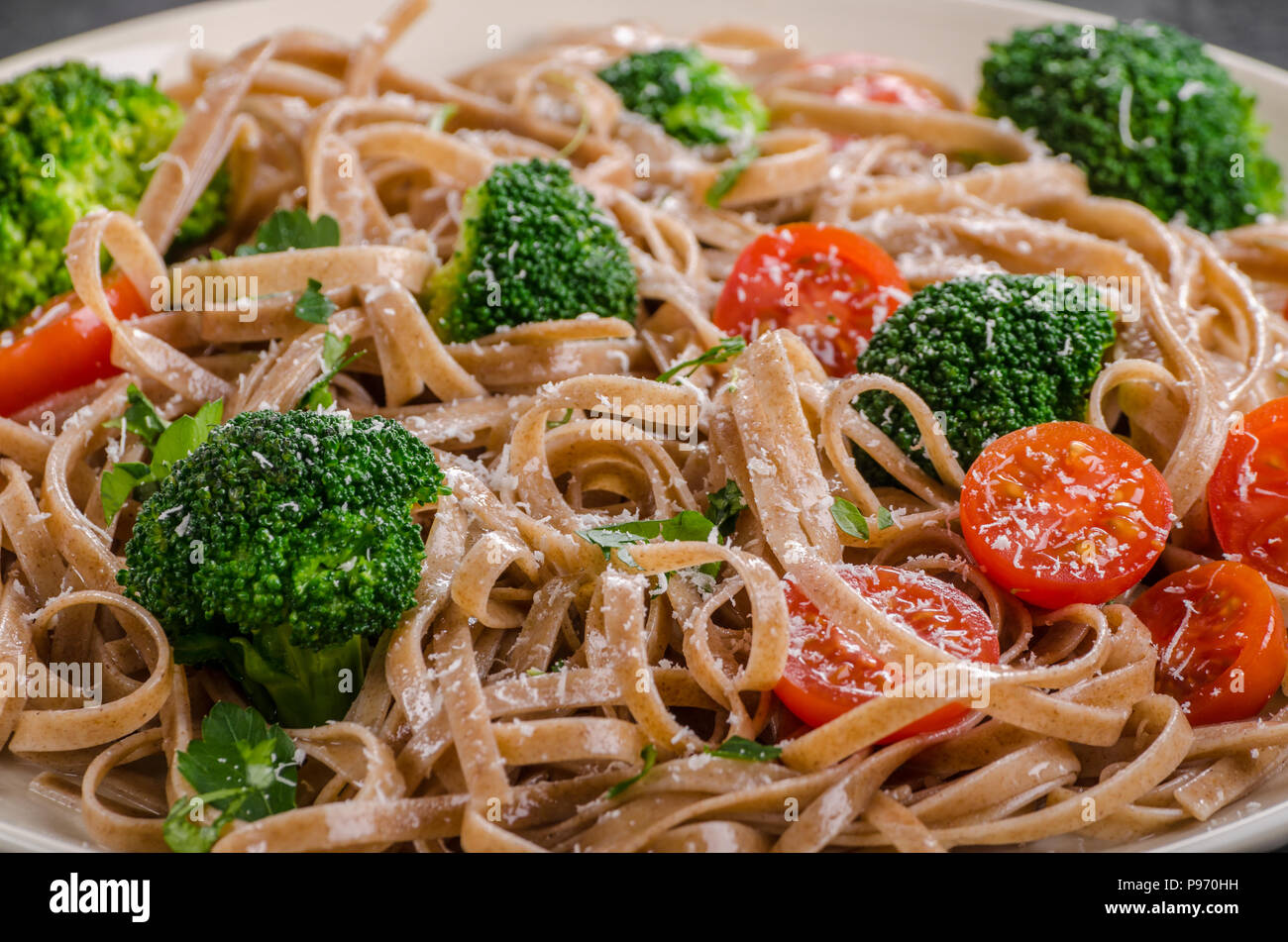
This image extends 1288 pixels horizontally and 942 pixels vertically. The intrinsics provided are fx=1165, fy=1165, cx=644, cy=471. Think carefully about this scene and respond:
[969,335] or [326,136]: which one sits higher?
[326,136]

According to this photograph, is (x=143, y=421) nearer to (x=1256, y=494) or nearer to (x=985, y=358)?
(x=985, y=358)

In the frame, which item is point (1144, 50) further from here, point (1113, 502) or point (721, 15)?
point (1113, 502)

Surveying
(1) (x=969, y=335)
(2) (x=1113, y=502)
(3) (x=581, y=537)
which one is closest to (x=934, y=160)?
(1) (x=969, y=335)

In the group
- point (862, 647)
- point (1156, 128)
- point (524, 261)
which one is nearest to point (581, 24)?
point (1156, 128)

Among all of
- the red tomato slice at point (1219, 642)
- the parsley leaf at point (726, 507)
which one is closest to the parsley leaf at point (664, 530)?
the parsley leaf at point (726, 507)

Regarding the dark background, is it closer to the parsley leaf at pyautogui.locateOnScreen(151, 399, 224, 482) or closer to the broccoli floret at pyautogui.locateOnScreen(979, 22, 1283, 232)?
the broccoli floret at pyautogui.locateOnScreen(979, 22, 1283, 232)

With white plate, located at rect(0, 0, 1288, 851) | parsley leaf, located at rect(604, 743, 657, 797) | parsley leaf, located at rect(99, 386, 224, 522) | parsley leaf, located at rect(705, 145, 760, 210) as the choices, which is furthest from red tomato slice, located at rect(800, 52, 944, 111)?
parsley leaf, located at rect(604, 743, 657, 797)
